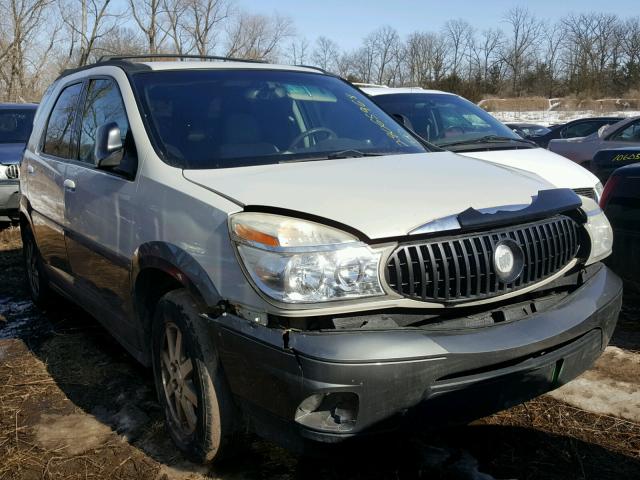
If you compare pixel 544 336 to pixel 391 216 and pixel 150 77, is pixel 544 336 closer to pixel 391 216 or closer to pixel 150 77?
pixel 391 216

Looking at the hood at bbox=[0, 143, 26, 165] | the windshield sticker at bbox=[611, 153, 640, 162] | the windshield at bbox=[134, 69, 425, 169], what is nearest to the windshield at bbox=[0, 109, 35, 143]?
the hood at bbox=[0, 143, 26, 165]

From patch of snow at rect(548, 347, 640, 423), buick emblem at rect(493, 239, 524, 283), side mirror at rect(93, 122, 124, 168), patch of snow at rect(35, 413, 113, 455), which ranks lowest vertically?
patch of snow at rect(35, 413, 113, 455)

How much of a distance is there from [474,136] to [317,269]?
4.42m

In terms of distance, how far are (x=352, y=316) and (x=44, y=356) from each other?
2890mm

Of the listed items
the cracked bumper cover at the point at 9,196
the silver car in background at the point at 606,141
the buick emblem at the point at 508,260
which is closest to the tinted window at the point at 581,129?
the silver car in background at the point at 606,141

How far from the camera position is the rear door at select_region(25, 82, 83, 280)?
4215 mm

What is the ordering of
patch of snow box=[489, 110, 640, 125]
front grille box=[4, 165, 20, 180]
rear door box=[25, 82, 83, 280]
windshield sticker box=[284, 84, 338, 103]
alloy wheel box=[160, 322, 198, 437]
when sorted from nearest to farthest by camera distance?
alloy wheel box=[160, 322, 198, 437], windshield sticker box=[284, 84, 338, 103], rear door box=[25, 82, 83, 280], front grille box=[4, 165, 20, 180], patch of snow box=[489, 110, 640, 125]

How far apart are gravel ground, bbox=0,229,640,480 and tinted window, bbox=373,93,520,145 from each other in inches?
112

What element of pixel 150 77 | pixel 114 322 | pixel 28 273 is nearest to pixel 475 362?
pixel 114 322

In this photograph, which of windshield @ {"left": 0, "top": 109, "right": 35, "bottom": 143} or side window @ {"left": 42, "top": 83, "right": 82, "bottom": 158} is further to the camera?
windshield @ {"left": 0, "top": 109, "right": 35, "bottom": 143}

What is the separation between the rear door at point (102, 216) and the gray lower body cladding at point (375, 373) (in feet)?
3.44

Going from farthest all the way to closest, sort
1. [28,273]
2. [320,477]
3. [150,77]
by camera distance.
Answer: [28,273] → [150,77] → [320,477]

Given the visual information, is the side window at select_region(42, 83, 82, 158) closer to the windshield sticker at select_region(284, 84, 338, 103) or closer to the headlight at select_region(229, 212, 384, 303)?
the windshield sticker at select_region(284, 84, 338, 103)

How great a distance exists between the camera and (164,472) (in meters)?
2.84
